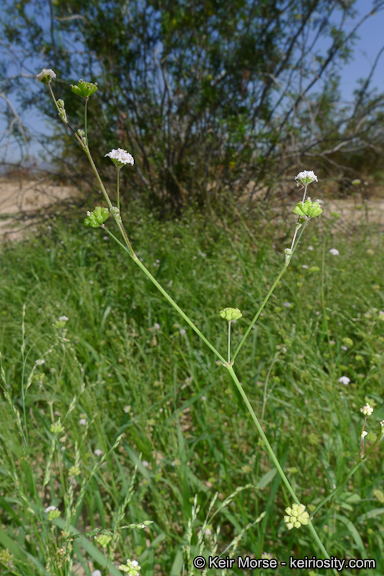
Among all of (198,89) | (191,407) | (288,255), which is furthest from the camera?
(198,89)

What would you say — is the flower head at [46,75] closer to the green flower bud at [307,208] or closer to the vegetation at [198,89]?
the green flower bud at [307,208]

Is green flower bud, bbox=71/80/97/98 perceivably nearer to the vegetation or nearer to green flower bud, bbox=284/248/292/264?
green flower bud, bbox=284/248/292/264

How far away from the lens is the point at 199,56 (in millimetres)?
3484

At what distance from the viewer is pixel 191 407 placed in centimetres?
154

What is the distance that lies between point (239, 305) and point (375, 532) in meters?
1.22

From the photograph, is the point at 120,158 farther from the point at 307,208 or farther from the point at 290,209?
the point at 290,209

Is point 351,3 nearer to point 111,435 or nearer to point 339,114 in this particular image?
point 339,114

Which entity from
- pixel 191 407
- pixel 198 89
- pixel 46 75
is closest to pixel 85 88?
pixel 46 75

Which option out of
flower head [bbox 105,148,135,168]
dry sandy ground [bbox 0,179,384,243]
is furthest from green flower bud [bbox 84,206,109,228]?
dry sandy ground [bbox 0,179,384,243]

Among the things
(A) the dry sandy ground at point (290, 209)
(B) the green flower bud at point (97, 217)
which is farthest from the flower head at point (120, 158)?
(A) the dry sandy ground at point (290, 209)

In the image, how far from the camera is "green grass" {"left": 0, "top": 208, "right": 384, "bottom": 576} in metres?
1.03

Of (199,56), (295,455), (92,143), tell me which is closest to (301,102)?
(199,56)

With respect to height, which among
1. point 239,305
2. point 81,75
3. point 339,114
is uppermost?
point 81,75

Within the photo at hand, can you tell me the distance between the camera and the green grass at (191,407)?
3.38 feet
